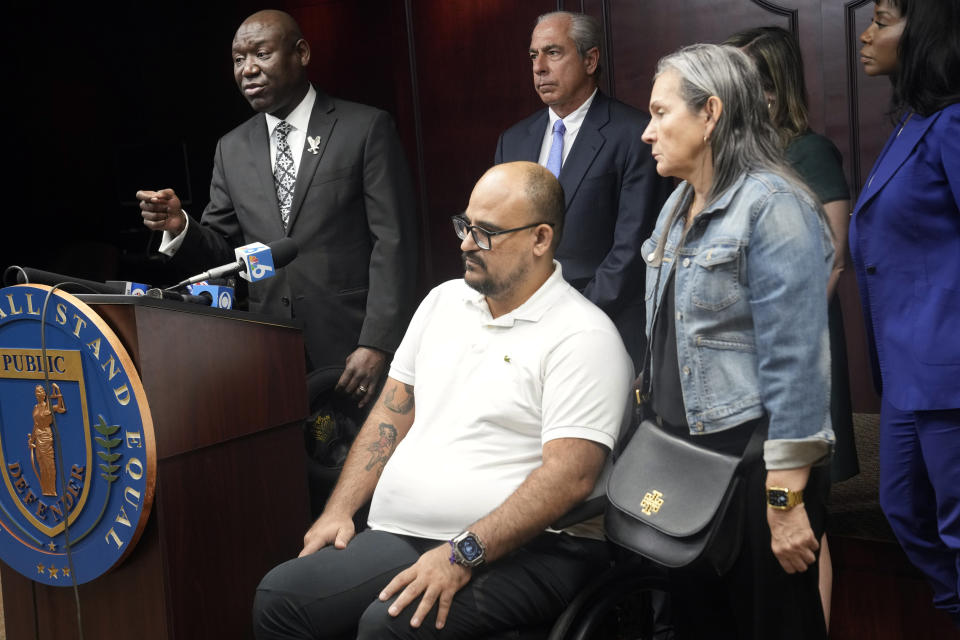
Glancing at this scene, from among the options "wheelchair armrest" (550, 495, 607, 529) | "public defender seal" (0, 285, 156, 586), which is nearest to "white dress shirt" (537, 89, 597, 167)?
"wheelchair armrest" (550, 495, 607, 529)

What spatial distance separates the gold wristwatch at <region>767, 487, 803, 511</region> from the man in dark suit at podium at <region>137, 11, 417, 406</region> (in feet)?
4.62

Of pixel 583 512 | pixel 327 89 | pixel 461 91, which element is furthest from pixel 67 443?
pixel 327 89

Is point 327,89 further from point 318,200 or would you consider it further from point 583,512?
point 583,512

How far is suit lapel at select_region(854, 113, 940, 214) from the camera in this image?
1.74 meters

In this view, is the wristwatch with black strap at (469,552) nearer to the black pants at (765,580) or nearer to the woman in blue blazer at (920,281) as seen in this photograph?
the black pants at (765,580)

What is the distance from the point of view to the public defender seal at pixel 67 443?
1.74 meters

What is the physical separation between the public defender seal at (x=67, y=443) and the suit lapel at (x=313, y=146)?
3.24 ft

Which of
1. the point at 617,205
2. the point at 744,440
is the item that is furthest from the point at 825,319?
the point at 617,205

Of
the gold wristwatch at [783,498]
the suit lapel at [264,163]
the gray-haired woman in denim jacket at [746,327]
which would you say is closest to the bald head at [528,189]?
the gray-haired woman in denim jacket at [746,327]

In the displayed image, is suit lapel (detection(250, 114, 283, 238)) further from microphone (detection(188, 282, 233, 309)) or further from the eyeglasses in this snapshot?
the eyeglasses

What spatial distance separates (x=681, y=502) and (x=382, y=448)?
72cm

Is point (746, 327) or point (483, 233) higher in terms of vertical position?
point (483, 233)

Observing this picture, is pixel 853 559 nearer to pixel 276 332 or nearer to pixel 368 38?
pixel 276 332

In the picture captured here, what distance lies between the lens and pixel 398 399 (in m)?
2.06
